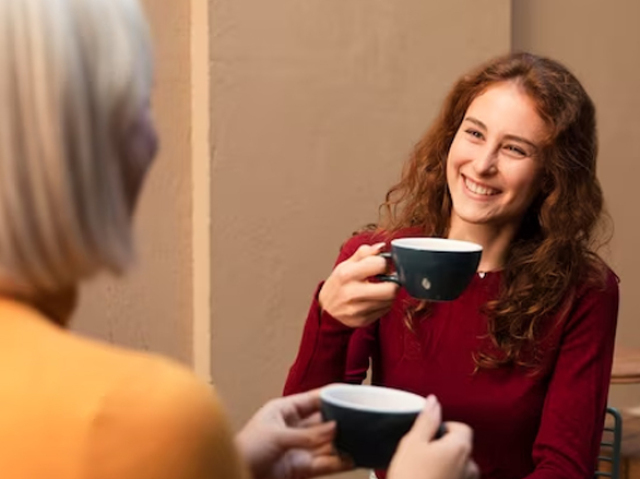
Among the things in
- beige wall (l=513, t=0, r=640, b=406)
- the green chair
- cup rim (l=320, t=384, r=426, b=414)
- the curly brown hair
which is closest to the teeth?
the curly brown hair

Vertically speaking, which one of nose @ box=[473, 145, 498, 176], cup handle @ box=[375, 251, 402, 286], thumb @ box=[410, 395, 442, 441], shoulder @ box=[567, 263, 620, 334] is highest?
nose @ box=[473, 145, 498, 176]

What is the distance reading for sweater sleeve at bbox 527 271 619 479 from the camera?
1.63 meters

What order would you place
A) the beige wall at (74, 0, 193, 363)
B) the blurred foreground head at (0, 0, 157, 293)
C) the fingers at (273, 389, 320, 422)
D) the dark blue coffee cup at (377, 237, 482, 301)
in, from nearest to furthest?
the blurred foreground head at (0, 0, 157, 293)
the fingers at (273, 389, 320, 422)
the dark blue coffee cup at (377, 237, 482, 301)
the beige wall at (74, 0, 193, 363)

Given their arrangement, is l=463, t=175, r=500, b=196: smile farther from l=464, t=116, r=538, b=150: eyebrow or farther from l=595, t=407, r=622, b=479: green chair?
l=595, t=407, r=622, b=479: green chair

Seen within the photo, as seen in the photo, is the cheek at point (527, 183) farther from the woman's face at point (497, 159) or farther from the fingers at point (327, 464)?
the fingers at point (327, 464)

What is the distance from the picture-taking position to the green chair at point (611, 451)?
1.96 meters

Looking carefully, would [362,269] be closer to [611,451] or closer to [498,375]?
[498,375]

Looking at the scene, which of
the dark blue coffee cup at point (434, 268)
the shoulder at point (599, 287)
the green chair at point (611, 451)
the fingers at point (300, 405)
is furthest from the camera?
the green chair at point (611, 451)

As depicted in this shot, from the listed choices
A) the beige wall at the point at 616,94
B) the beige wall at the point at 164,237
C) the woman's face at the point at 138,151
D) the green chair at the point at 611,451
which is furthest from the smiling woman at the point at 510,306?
the beige wall at the point at 616,94

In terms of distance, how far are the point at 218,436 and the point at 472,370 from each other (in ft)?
3.17

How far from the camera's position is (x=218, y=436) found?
81 centimetres

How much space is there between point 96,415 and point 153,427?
0.04 meters

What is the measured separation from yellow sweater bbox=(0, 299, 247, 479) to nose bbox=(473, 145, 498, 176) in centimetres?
101

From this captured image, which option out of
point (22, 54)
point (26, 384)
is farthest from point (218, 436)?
point (22, 54)
